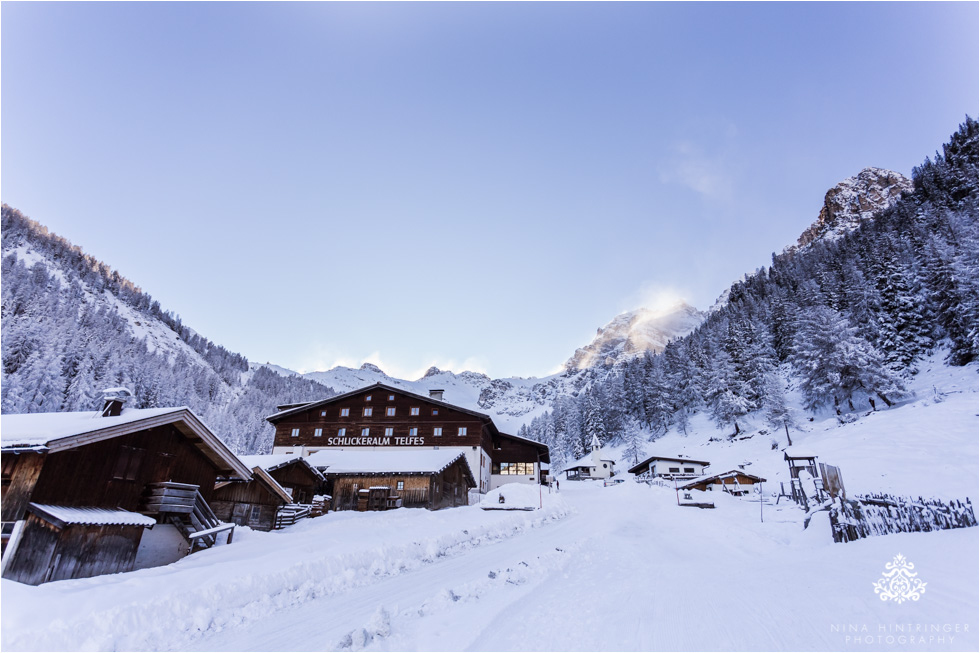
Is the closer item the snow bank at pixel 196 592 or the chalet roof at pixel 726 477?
the snow bank at pixel 196 592

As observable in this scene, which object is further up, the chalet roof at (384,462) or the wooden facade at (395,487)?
the chalet roof at (384,462)

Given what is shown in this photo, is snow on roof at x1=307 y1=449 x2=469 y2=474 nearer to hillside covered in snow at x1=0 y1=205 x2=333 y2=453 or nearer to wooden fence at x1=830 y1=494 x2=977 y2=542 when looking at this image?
wooden fence at x1=830 y1=494 x2=977 y2=542

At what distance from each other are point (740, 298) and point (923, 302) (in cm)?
6133

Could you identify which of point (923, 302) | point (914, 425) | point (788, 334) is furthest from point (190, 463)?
point (788, 334)

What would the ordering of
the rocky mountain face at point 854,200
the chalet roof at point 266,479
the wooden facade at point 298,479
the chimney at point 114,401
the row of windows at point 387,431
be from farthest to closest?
1. the rocky mountain face at point 854,200
2. the row of windows at point 387,431
3. the wooden facade at point 298,479
4. the chalet roof at point 266,479
5. the chimney at point 114,401

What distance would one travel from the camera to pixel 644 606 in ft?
24.0

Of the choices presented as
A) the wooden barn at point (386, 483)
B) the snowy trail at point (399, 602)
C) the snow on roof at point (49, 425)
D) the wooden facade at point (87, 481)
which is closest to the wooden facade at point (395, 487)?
the wooden barn at point (386, 483)

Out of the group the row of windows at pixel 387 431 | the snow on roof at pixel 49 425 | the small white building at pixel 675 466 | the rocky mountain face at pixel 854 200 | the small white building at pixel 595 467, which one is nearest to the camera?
the snow on roof at pixel 49 425

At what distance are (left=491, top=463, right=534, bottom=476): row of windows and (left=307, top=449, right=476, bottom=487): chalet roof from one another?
18.0 metres

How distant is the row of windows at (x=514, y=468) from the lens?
54.0 m

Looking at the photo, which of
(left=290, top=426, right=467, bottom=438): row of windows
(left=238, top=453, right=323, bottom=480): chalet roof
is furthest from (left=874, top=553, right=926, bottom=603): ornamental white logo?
(left=290, top=426, right=467, bottom=438): row of windows

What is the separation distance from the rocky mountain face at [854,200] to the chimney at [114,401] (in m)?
173

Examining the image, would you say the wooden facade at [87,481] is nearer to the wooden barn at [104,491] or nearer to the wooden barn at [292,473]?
the wooden barn at [104,491]

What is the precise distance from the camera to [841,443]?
38219 mm
